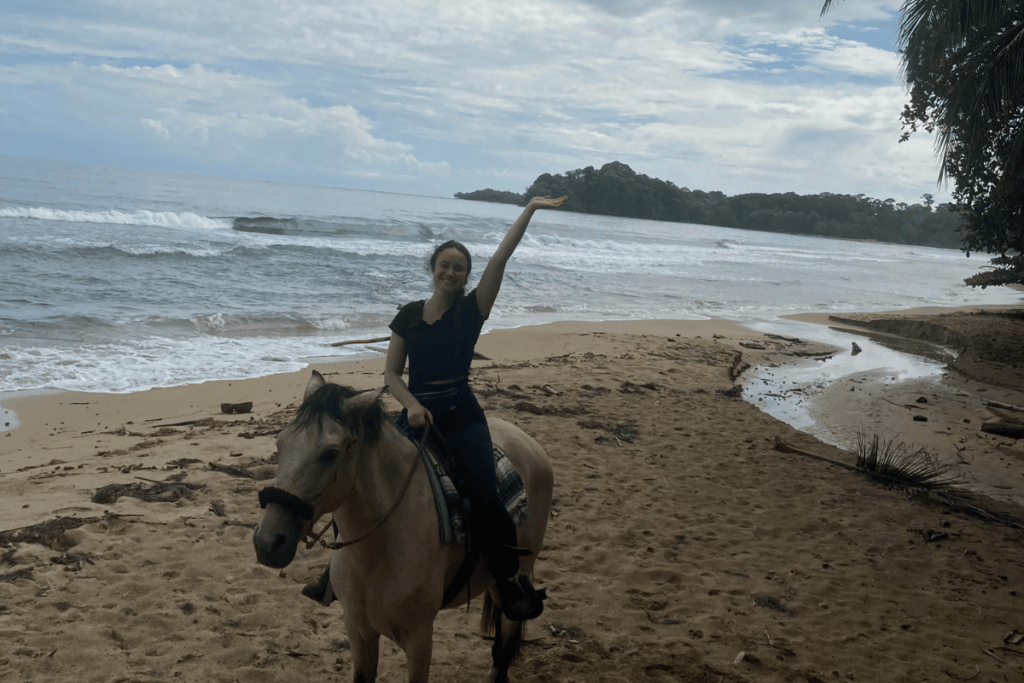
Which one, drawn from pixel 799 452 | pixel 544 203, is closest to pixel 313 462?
pixel 544 203

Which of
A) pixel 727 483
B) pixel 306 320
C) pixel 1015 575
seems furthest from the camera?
pixel 306 320

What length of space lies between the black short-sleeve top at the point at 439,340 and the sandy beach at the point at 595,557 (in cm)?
179

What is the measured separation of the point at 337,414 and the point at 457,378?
728 mm

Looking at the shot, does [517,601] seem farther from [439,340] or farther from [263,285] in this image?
[263,285]

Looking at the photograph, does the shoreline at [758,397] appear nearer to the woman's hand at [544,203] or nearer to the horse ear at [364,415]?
the horse ear at [364,415]

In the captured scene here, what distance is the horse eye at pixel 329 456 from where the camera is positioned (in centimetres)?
216

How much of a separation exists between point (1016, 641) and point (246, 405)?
7.39 m

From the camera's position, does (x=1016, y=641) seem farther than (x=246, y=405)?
No

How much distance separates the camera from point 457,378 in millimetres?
→ 2873

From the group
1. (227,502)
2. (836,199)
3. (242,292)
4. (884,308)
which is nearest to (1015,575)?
(227,502)

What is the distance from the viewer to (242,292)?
16.8 meters

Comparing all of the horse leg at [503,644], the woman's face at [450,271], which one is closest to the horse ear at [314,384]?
the woman's face at [450,271]

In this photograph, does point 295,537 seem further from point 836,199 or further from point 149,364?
point 836,199

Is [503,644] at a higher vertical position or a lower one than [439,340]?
lower
